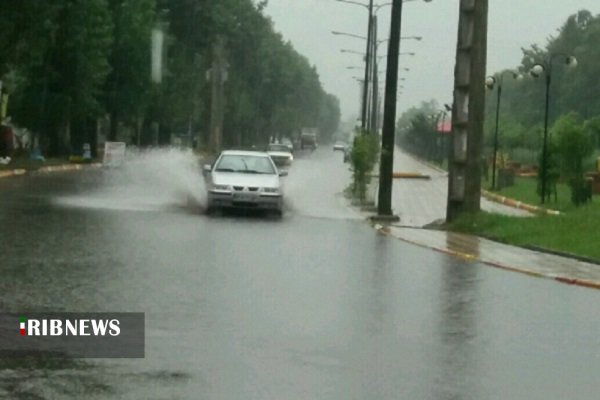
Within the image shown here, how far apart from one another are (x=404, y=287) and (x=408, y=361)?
237 inches

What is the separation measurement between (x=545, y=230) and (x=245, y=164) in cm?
854

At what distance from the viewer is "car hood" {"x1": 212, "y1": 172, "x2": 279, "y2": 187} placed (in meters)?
31.9

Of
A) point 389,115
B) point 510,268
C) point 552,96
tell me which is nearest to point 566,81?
point 552,96

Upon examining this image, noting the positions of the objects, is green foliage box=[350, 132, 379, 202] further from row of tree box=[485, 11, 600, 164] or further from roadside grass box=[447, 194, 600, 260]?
row of tree box=[485, 11, 600, 164]

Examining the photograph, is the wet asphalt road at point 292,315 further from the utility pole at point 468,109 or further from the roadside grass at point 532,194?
the roadside grass at point 532,194

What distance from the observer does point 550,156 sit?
1769 inches

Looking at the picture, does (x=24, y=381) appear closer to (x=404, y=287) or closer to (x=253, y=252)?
(x=404, y=287)

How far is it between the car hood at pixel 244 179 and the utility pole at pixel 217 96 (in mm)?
78309

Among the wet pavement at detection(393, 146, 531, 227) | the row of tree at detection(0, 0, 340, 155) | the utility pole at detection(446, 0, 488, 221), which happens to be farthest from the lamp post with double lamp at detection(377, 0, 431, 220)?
the row of tree at detection(0, 0, 340, 155)

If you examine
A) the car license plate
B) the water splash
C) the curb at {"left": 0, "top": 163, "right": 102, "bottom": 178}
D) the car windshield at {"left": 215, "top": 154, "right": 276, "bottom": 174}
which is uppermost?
the car windshield at {"left": 215, "top": 154, "right": 276, "bottom": 174}

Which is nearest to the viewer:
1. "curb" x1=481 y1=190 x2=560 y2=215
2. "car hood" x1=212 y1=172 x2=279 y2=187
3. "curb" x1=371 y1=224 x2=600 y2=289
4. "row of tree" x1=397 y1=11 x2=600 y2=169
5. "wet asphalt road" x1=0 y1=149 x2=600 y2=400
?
"wet asphalt road" x1=0 y1=149 x2=600 y2=400

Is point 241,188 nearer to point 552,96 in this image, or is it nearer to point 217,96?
point 217,96

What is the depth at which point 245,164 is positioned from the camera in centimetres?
3372

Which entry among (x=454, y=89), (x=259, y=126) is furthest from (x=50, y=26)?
(x=259, y=126)
